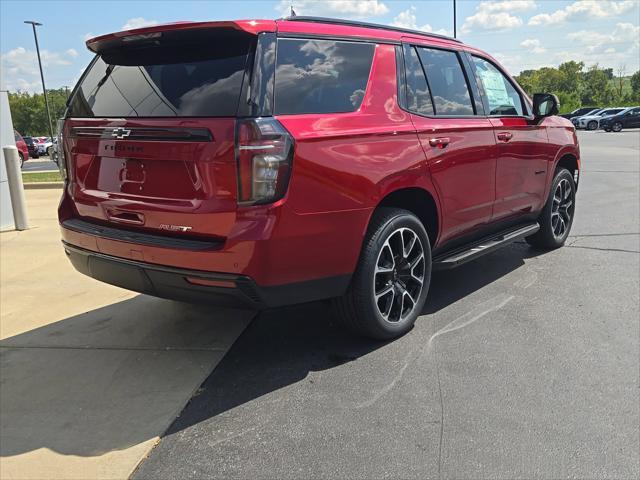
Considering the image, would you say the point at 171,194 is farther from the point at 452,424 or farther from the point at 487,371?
the point at 487,371

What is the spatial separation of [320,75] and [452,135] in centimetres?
129

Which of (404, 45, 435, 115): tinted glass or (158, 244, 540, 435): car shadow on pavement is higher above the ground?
(404, 45, 435, 115): tinted glass

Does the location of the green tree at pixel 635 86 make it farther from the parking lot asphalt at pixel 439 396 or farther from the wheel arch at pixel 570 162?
the parking lot asphalt at pixel 439 396

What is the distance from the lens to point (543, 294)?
15.8ft

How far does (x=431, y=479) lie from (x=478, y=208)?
2.62 metres


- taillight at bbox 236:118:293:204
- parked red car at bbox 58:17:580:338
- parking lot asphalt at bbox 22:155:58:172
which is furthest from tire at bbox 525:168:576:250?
parking lot asphalt at bbox 22:155:58:172

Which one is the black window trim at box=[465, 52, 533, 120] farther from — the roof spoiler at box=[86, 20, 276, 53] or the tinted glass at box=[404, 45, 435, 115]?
the roof spoiler at box=[86, 20, 276, 53]

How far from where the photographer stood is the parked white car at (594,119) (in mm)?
42922

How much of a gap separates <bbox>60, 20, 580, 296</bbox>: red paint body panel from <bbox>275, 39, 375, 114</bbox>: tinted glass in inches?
2.6

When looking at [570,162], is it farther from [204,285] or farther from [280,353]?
[204,285]

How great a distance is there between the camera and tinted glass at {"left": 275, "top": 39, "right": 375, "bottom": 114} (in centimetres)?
312

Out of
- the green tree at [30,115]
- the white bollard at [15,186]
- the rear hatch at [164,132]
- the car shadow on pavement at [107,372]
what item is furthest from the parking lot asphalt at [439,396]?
the green tree at [30,115]

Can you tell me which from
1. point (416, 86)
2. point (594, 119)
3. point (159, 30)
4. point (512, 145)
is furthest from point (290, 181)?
point (594, 119)

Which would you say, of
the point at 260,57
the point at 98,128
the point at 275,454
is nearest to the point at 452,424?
the point at 275,454
